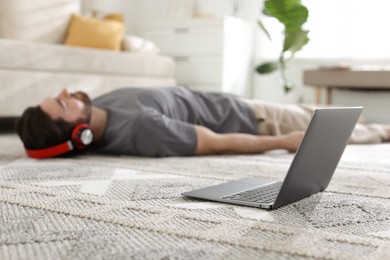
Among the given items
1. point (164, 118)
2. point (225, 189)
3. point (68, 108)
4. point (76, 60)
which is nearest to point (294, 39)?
point (164, 118)

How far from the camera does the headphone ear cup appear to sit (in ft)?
6.47

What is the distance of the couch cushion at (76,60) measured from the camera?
3.14 meters

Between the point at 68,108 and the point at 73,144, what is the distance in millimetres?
131

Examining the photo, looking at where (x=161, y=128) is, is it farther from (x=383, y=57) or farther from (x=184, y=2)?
(x=184, y=2)

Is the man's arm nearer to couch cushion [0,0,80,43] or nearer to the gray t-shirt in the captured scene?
the gray t-shirt

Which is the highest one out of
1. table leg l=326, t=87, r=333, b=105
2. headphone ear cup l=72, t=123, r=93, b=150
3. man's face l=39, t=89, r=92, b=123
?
man's face l=39, t=89, r=92, b=123

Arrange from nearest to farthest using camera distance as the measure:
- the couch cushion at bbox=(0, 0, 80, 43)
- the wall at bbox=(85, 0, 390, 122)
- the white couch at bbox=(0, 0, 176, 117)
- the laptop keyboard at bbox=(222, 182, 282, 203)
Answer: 1. the laptop keyboard at bbox=(222, 182, 282, 203)
2. the white couch at bbox=(0, 0, 176, 117)
3. the couch cushion at bbox=(0, 0, 80, 43)
4. the wall at bbox=(85, 0, 390, 122)

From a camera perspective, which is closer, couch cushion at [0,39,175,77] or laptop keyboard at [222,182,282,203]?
laptop keyboard at [222,182,282,203]

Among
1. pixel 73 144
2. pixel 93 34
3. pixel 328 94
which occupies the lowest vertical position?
pixel 328 94

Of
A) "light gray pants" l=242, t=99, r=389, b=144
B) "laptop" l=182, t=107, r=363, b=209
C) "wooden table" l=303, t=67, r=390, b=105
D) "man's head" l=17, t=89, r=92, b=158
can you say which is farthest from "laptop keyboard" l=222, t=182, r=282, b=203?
"wooden table" l=303, t=67, r=390, b=105

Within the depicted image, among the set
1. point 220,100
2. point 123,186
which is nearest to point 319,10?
point 220,100

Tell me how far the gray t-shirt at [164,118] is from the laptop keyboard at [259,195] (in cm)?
78

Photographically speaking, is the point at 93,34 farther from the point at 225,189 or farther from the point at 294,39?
the point at 225,189

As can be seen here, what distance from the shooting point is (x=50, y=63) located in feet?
10.9
